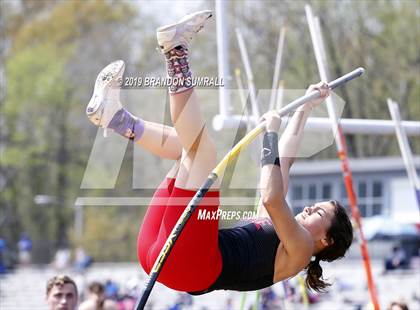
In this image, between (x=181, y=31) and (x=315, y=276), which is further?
(x=315, y=276)

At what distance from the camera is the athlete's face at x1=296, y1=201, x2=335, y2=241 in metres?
4.73

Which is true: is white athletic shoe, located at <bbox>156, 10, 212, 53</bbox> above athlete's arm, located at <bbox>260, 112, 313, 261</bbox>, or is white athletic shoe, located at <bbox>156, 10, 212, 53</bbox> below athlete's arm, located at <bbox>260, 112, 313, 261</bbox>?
above

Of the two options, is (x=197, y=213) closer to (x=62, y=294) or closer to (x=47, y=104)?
(x=62, y=294)

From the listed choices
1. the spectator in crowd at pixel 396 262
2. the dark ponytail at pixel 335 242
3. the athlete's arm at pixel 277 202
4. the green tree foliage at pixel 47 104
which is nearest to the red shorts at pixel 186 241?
the athlete's arm at pixel 277 202

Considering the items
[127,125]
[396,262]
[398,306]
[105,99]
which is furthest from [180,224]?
[396,262]

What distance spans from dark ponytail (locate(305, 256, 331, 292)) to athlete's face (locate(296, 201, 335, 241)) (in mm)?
265

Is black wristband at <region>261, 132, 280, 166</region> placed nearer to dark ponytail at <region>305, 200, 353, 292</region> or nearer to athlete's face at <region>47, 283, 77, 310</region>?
dark ponytail at <region>305, 200, 353, 292</region>

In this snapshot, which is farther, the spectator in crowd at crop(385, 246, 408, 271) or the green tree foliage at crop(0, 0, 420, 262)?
the green tree foliage at crop(0, 0, 420, 262)

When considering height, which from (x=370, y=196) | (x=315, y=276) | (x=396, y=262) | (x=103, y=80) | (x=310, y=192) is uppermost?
(x=310, y=192)

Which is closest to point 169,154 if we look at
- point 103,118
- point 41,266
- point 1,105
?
point 103,118

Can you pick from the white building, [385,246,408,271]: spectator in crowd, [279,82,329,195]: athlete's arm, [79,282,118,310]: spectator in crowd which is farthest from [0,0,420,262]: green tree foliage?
[279,82,329,195]: athlete's arm

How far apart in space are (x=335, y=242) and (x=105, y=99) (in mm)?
1308

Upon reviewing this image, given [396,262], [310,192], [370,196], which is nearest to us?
[396,262]

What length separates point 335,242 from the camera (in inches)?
190
